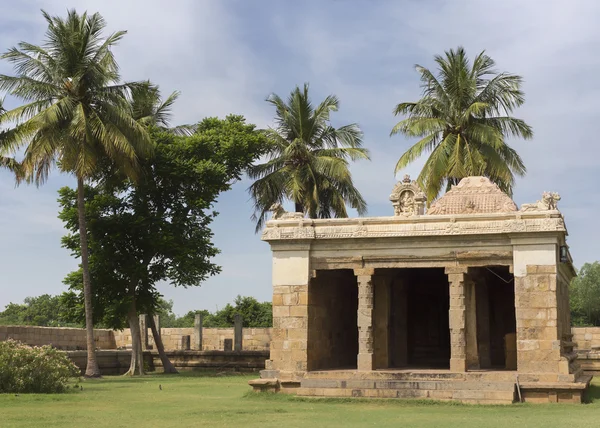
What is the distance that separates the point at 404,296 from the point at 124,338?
70.2 feet

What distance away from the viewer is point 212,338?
4100cm

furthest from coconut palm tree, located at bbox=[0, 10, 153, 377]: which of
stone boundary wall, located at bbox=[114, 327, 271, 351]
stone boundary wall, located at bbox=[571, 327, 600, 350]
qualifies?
stone boundary wall, located at bbox=[571, 327, 600, 350]

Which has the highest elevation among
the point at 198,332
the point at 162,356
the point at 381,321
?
the point at 381,321

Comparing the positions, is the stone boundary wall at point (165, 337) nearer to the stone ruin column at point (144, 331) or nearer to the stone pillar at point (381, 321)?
the stone ruin column at point (144, 331)

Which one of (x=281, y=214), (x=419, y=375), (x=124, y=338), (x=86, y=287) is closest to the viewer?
(x=419, y=375)

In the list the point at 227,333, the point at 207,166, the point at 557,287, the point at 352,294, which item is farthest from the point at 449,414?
the point at 227,333

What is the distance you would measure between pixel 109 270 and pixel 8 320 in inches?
1647

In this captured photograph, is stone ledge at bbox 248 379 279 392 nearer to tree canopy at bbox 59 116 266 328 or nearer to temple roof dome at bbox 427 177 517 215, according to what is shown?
temple roof dome at bbox 427 177 517 215

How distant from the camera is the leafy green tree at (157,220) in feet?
102

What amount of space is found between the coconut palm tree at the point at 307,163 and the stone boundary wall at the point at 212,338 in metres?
7.62

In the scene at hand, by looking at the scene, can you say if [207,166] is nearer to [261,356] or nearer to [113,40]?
[113,40]

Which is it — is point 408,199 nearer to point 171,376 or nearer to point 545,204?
point 545,204

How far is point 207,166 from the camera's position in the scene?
102 feet

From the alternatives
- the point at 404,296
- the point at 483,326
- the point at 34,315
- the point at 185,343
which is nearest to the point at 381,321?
the point at 404,296
